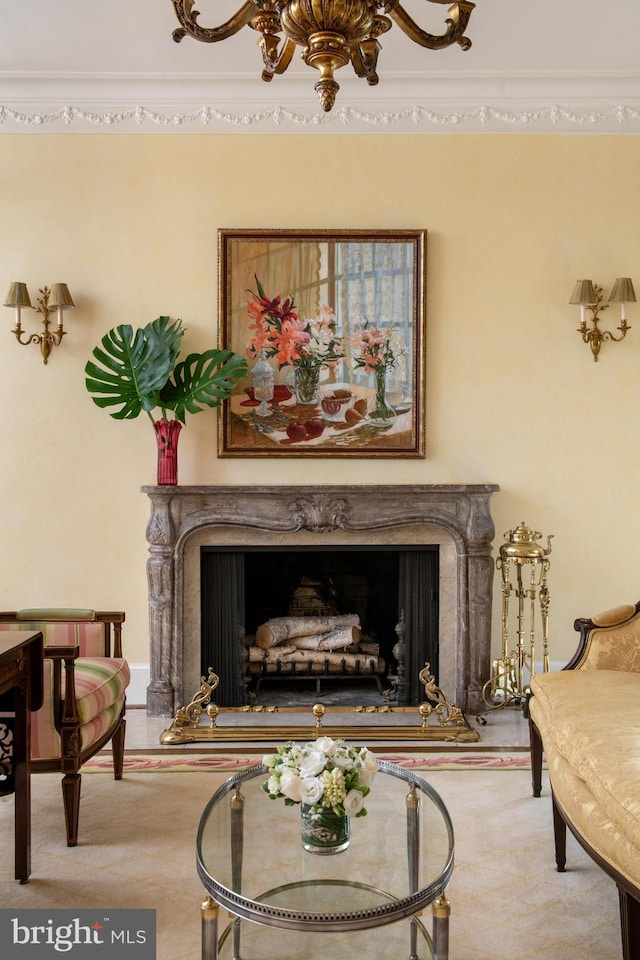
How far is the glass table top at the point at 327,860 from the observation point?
180 cm

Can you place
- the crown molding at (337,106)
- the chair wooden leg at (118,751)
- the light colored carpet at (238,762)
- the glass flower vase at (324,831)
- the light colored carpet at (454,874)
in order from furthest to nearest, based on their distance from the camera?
1. the crown molding at (337,106)
2. the light colored carpet at (238,762)
3. the chair wooden leg at (118,751)
4. the light colored carpet at (454,874)
5. the glass flower vase at (324,831)

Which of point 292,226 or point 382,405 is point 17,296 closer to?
point 292,226

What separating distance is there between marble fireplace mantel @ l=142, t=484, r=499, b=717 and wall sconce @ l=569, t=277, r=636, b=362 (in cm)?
103

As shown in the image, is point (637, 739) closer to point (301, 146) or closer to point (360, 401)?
point (360, 401)

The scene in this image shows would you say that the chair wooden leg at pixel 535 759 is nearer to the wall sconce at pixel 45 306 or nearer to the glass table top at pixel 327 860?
the glass table top at pixel 327 860

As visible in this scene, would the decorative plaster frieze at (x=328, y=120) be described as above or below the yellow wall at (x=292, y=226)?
above

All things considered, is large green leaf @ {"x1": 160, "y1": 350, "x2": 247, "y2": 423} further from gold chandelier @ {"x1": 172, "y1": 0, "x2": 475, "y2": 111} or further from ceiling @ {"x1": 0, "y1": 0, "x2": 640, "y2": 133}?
gold chandelier @ {"x1": 172, "y1": 0, "x2": 475, "y2": 111}

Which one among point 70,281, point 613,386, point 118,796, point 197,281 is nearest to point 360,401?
point 197,281

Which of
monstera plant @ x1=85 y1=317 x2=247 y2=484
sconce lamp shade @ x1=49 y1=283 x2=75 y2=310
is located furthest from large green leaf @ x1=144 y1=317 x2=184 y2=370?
sconce lamp shade @ x1=49 y1=283 x2=75 y2=310

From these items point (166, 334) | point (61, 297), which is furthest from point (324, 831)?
point (61, 297)

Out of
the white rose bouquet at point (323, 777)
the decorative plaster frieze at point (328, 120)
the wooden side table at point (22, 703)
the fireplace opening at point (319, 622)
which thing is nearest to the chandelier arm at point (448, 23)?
the white rose bouquet at point (323, 777)

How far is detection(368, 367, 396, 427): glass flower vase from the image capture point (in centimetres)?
455

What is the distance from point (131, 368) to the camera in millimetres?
4336

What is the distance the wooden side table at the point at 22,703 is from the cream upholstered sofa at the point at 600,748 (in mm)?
1687
